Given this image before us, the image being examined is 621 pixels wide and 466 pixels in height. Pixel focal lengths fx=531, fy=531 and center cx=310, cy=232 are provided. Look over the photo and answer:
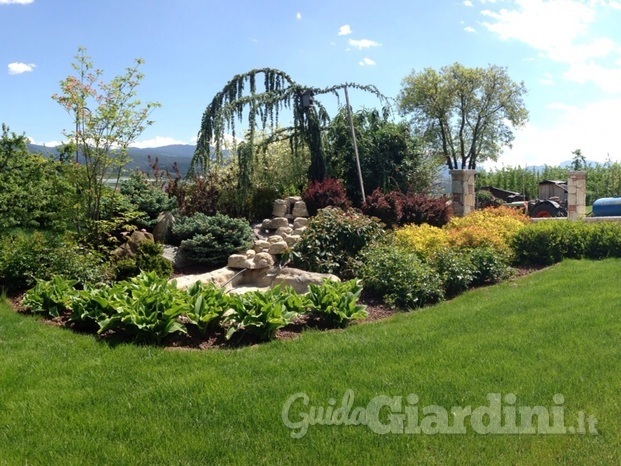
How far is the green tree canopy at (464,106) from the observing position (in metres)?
29.4

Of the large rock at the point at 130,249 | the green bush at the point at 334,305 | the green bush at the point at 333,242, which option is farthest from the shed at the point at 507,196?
the green bush at the point at 334,305

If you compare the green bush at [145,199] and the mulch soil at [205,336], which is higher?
the green bush at [145,199]

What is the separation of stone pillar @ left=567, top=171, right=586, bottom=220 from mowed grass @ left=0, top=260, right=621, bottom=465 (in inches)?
443

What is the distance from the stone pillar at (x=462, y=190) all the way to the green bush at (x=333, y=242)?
198 inches

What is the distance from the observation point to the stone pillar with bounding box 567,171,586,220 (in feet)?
51.5

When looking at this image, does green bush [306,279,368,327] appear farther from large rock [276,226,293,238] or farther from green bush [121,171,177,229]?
green bush [121,171,177,229]

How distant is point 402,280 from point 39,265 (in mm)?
4540

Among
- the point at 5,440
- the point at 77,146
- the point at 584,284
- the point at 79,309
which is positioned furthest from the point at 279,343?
the point at 77,146

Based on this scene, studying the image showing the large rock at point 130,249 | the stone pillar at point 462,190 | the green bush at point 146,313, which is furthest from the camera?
the stone pillar at point 462,190

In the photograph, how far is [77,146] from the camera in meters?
8.04

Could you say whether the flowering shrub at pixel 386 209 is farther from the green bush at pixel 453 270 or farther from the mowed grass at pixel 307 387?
the mowed grass at pixel 307 387

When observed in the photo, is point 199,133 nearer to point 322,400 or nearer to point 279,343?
point 279,343

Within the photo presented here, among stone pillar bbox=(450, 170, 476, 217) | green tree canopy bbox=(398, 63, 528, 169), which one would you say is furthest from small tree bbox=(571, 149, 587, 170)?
stone pillar bbox=(450, 170, 476, 217)

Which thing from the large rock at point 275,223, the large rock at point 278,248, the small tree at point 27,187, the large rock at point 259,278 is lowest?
the large rock at point 259,278
